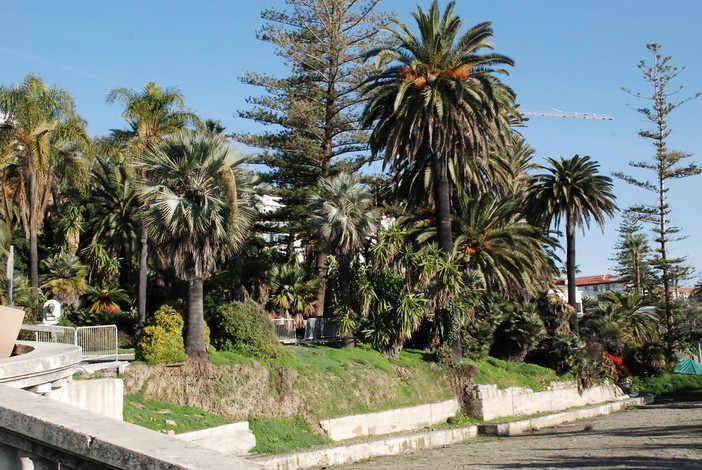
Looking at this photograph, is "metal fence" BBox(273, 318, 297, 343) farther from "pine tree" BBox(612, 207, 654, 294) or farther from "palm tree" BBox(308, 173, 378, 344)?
"pine tree" BBox(612, 207, 654, 294)

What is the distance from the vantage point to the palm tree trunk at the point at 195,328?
2069cm

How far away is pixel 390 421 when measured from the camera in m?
24.8

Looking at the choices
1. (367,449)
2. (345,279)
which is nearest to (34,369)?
(367,449)

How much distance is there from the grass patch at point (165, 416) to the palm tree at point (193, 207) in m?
2.08

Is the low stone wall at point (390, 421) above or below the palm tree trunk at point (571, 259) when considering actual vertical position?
below

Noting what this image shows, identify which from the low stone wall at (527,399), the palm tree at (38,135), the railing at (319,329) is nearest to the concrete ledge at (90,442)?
the palm tree at (38,135)

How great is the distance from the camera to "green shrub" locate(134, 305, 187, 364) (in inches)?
768

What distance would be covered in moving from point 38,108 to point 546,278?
82.8 feet

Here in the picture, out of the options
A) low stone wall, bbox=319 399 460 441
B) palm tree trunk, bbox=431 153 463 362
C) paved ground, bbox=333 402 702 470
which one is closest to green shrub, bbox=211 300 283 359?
low stone wall, bbox=319 399 460 441

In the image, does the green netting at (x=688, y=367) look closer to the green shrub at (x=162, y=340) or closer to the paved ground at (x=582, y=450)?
the paved ground at (x=582, y=450)

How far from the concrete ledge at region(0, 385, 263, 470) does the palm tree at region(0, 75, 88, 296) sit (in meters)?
21.8

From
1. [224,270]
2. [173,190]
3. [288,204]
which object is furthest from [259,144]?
[173,190]

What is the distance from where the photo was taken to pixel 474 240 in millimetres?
35094

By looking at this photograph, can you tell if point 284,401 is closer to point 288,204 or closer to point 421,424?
point 421,424
